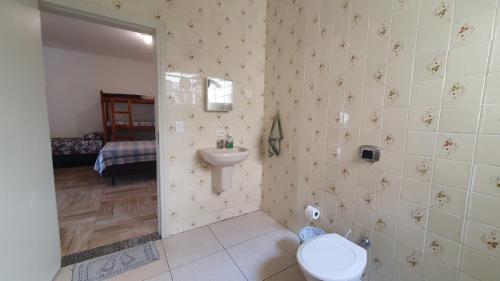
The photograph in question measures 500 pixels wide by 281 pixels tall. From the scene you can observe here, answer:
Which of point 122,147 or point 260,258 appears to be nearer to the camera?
point 260,258

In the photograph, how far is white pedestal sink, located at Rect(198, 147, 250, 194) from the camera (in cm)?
191

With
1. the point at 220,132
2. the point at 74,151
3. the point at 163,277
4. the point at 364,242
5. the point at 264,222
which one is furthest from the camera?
the point at 74,151

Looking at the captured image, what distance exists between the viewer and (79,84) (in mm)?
4824

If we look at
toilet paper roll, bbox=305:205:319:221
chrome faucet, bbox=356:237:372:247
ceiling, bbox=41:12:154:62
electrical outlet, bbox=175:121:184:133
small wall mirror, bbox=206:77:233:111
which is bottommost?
chrome faucet, bbox=356:237:372:247

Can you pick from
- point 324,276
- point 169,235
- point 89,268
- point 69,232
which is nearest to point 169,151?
point 169,235

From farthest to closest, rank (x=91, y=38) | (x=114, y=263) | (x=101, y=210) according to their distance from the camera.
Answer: (x=91, y=38), (x=101, y=210), (x=114, y=263)

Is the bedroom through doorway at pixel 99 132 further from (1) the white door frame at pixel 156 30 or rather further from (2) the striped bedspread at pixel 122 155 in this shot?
(1) the white door frame at pixel 156 30

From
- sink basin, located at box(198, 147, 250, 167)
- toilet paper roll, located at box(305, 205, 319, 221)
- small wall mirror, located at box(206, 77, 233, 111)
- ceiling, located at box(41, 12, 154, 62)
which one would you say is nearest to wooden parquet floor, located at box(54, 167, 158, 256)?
sink basin, located at box(198, 147, 250, 167)

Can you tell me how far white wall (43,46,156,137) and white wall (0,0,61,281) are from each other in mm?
3624

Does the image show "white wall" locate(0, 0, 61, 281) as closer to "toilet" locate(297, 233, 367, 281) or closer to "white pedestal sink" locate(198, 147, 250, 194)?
"white pedestal sink" locate(198, 147, 250, 194)

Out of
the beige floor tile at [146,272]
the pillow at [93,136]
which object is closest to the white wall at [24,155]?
the beige floor tile at [146,272]

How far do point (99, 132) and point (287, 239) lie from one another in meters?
5.36

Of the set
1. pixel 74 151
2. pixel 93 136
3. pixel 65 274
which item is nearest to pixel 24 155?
pixel 65 274

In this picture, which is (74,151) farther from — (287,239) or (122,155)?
(287,239)
